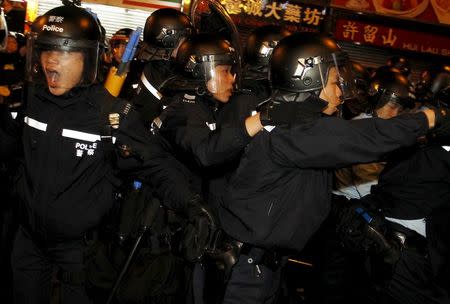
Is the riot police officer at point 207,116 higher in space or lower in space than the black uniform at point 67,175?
higher

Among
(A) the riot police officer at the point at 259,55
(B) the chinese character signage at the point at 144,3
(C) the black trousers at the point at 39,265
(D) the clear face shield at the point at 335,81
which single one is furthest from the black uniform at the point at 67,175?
(B) the chinese character signage at the point at 144,3

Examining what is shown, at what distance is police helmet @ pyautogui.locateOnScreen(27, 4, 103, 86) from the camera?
2980 mm

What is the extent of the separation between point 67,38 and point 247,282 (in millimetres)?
1920

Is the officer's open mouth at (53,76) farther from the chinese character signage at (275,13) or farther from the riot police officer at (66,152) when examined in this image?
the chinese character signage at (275,13)

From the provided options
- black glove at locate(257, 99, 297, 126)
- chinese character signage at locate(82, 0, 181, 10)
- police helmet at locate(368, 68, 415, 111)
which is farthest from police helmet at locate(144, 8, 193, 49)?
chinese character signage at locate(82, 0, 181, 10)

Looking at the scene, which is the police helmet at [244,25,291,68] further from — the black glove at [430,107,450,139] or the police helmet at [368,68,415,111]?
the black glove at [430,107,450,139]

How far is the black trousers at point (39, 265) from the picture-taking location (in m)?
3.05

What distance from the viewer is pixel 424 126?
2.37 meters

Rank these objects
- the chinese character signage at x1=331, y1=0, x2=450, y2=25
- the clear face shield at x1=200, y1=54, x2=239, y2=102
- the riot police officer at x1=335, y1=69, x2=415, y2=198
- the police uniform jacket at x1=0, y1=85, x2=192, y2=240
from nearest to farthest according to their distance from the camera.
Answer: the police uniform jacket at x1=0, y1=85, x2=192, y2=240 → the clear face shield at x1=200, y1=54, x2=239, y2=102 → the riot police officer at x1=335, y1=69, x2=415, y2=198 → the chinese character signage at x1=331, y1=0, x2=450, y2=25

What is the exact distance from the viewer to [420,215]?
3600mm

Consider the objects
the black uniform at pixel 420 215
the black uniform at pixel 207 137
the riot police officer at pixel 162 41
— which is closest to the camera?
the black uniform at pixel 207 137

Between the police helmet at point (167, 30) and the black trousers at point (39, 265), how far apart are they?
2.68 meters

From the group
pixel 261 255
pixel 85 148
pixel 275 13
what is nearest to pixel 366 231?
pixel 261 255

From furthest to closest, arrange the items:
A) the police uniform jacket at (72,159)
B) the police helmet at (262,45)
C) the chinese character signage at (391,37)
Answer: the chinese character signage at (391,37)
the police helmet at (262,45)
the police uniform jacket at (72,159)
